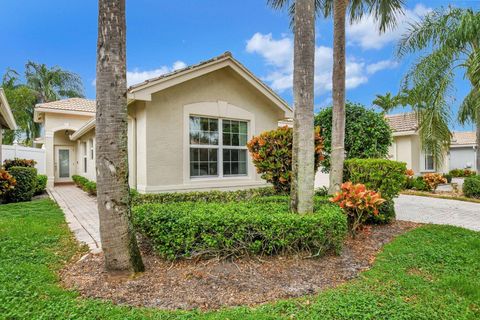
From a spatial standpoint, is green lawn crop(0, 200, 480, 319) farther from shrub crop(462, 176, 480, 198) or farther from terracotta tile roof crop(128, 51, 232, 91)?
shrub crop(462, 176, 480, 198)

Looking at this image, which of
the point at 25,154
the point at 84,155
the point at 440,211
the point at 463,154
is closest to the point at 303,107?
the point at 440,211

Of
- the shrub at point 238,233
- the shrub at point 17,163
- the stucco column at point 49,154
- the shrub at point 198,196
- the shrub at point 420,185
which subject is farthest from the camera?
the stucco column at point 49,154

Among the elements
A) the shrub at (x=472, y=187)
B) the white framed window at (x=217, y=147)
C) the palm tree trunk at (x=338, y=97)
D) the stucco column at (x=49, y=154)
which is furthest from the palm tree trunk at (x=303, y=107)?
the stucco column at (x=49, y=154)

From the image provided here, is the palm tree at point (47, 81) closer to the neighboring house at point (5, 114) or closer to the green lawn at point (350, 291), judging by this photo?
the neighboring house at point (5, 114)

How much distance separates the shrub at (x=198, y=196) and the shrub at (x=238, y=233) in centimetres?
307

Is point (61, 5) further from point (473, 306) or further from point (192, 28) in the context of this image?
point (473, 306)

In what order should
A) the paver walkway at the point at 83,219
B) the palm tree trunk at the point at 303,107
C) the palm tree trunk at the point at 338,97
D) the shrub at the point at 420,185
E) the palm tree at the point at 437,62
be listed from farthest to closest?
the shrub at the point at 420,185, the palm tree at the point at 437,62, the palm tree trunk at the point at 338,97, the paver walkway at the point at 83,219, the palm tree trunk at the point at 303,107

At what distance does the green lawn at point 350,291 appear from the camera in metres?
3.20

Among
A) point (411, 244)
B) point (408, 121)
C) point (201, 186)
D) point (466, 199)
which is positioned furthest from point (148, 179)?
point (408, 121)

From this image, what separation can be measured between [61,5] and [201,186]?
9.75 meters

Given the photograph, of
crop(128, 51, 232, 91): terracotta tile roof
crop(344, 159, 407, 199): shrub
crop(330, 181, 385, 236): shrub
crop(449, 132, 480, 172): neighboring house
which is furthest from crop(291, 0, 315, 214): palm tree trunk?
crop(449, 132, 480, 172): neighboring house

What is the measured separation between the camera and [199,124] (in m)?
9.19

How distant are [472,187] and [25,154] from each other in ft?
79.0

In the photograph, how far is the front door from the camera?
20.5m
